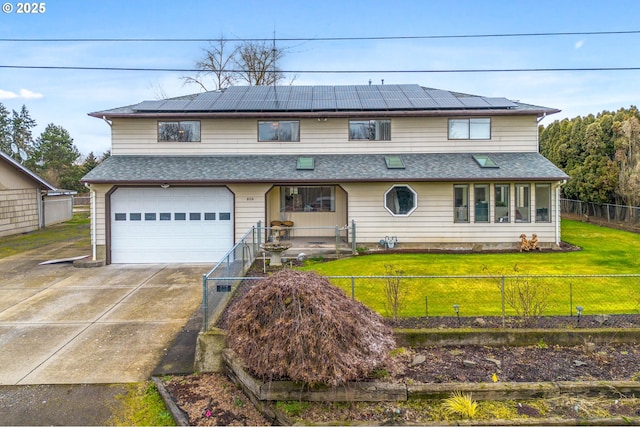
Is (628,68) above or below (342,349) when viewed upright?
above

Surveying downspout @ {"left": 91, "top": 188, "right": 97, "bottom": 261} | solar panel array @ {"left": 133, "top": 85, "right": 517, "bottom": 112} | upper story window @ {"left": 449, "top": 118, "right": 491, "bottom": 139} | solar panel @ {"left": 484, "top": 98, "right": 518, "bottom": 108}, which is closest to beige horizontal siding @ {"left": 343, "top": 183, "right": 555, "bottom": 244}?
upper story window @ {"left": 449, "top": 118, "right": 491, "bottom": 139}

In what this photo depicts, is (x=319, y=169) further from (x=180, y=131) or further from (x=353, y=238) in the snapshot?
(x=180, y=131)

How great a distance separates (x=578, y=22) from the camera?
1475 centimetres

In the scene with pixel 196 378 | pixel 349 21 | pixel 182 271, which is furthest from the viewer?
pixel 349 21

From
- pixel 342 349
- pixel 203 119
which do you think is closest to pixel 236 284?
pixel 342 349

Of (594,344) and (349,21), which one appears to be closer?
(594,344)

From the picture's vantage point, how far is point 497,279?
9.22 meters

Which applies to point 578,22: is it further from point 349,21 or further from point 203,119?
point 203,119

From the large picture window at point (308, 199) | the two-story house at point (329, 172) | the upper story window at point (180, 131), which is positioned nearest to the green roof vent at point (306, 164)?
the two-story house at point (329, 172)

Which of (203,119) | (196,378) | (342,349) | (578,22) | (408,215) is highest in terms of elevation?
(578,22)

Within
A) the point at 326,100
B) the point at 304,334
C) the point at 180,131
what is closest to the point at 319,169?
the point at 326,100

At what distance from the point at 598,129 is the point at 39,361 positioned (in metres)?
27.4

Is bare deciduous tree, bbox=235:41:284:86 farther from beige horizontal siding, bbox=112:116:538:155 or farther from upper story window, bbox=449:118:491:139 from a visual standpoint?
upper story window, bbox=449:118:491:139

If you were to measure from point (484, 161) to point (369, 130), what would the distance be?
4491 millimetres
